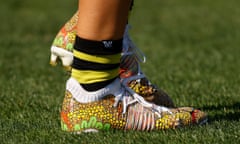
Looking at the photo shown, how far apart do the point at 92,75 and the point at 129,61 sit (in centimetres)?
43

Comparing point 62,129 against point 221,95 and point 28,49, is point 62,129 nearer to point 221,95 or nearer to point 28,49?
point 221,95

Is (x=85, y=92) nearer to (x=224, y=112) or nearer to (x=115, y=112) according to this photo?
(x=115, y=112)

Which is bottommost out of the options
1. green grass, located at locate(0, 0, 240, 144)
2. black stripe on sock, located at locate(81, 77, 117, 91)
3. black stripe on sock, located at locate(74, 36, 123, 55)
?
green grass, located at locate(0, 0, 240, 144)

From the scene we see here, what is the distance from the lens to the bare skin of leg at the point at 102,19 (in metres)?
3.11

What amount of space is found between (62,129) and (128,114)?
1.02 feet

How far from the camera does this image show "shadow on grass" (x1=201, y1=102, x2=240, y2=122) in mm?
3666

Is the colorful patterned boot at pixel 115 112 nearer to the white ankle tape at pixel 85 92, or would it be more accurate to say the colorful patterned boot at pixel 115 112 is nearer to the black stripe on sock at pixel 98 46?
the white ankle tape at pixel 85 92

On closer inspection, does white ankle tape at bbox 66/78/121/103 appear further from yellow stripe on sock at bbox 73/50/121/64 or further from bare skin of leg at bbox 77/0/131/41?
bare skin of leg at bbox 77/0/131/41

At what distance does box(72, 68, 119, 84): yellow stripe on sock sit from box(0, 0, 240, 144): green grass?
236mm

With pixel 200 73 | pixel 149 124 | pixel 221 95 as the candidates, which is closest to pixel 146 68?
pixel 200 73

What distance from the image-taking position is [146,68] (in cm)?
614

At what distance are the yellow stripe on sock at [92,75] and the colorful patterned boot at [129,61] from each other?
0.26m

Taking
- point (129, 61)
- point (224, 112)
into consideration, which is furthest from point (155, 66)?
point (129, 61)

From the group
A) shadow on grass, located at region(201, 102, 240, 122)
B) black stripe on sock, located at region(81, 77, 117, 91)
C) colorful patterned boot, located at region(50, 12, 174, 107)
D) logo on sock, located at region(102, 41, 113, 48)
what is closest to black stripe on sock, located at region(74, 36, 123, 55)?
logo on sock, located at region(102, 41, 113, 48)
